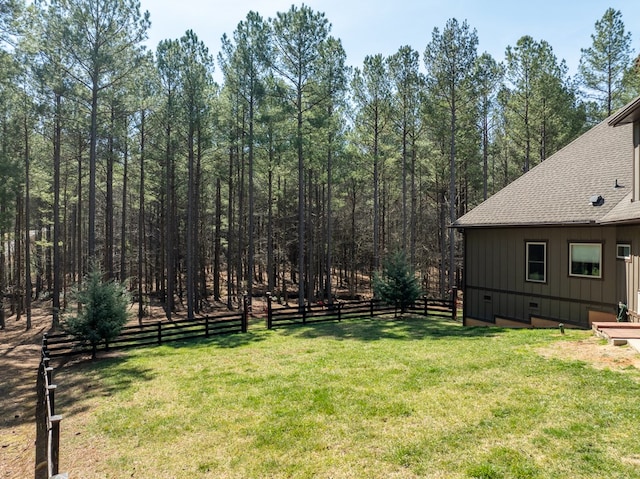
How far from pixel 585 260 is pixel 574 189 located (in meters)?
2.56

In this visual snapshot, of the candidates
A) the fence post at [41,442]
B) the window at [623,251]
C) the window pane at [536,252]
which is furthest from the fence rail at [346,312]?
the fence post at [41,442]

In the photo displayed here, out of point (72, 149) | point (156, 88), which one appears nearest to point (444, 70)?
point (156, 88)

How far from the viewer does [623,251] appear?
10.1 metres

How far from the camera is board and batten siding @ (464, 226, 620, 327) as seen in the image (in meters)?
10.6

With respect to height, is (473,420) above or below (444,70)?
below

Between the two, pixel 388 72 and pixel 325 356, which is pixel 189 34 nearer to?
pixel 388 72

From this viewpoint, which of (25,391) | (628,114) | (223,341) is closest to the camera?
(628,114)

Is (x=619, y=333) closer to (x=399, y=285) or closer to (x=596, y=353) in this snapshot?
(x=596, y=353)

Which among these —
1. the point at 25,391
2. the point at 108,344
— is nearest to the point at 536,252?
the point at 108,344

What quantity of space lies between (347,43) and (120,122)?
42.1 feet

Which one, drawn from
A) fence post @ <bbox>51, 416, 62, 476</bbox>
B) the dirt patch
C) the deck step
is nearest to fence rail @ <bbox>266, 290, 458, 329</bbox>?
the deck step

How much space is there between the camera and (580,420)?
4836mm

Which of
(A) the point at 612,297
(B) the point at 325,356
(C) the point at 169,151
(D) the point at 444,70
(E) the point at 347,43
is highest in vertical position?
(E) the point at 347,43

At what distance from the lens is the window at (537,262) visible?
1199 centimetres
